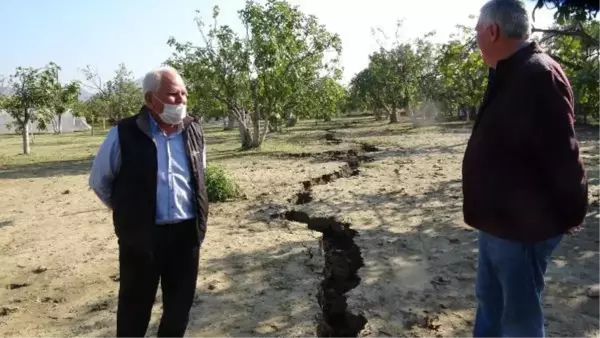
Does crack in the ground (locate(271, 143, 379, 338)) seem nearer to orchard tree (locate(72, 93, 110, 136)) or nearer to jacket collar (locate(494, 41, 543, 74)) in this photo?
jacket collar (locate(494, 41, 543, 74))

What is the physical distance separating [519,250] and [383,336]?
1464 mm

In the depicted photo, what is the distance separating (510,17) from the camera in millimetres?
1928

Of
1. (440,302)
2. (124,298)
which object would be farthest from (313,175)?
(124,298)

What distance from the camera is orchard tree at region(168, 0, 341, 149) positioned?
1539 cm

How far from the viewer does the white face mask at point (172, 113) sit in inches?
98.8

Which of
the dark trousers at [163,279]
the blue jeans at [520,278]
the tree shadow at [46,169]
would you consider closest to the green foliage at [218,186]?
the dark trousers at [163,279]

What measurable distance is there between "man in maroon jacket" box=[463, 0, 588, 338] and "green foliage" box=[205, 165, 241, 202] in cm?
580

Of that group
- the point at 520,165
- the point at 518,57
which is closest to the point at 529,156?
the point at 520,165

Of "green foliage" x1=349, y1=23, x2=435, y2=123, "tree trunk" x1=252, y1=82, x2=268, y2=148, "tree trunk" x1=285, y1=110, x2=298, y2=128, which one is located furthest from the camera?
"green foliage" x1=349, y1=23, x2=435, y2=123

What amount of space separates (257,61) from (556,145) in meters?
14.2

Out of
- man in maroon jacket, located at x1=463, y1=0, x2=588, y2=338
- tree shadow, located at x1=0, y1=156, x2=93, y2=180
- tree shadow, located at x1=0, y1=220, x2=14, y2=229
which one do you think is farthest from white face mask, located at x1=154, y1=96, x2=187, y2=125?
tree shadow, located at x1=0, y1=156, x2=93, y2=180

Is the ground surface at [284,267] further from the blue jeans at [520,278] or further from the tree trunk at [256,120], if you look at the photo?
the tree trunk at [256,120]

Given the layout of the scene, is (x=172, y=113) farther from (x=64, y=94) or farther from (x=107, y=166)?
(x=64, y=94)

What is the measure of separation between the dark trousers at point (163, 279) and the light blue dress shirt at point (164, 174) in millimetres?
81
